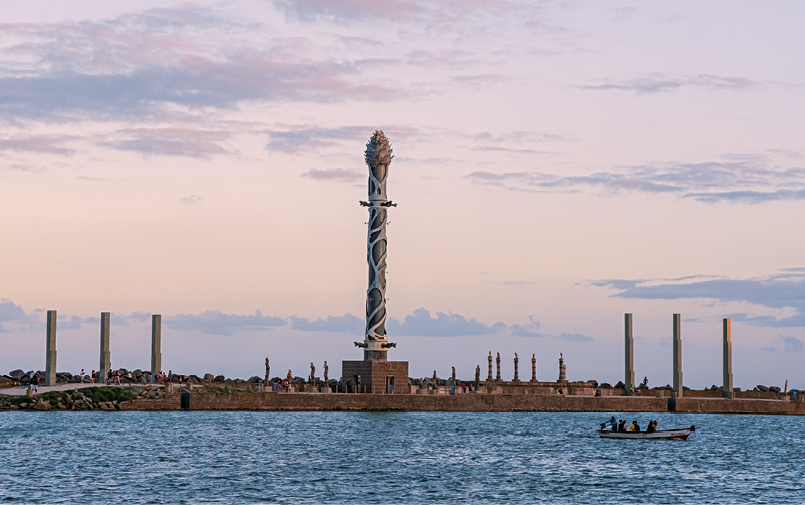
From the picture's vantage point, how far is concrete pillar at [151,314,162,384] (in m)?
87.5

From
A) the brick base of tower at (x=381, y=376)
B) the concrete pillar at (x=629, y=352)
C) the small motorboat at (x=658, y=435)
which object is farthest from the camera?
the concrete pillar at (x=629, y=352)

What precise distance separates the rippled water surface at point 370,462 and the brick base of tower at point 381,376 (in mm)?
4421

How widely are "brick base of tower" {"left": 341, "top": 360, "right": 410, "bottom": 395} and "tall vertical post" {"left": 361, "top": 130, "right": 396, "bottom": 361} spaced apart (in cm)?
109

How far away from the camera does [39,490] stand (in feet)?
139

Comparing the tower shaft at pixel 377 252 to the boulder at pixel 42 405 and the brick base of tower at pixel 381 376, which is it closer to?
the brick base of tower at pixel 381 376

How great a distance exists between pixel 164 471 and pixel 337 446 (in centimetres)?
1310

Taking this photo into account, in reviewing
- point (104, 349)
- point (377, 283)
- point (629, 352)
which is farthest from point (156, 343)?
point (629, 352)

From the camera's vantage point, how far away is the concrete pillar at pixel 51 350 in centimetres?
8381

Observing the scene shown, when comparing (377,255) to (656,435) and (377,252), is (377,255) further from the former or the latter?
(656,435)

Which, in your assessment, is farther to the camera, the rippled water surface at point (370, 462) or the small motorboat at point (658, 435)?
the small motorboat at point (658, 435)

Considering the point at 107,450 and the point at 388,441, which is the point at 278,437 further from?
the point at 107,450

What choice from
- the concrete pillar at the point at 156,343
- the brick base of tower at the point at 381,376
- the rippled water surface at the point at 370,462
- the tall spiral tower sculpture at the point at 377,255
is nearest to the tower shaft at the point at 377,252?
the tall spiral tower sculpture at the point at 377,255

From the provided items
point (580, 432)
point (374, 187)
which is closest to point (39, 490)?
point (580, 432)

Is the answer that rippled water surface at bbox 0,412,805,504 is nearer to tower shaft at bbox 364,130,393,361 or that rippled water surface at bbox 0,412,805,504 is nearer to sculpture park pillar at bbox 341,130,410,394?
sculpture park pillar at bbox 341,130,410,394
